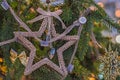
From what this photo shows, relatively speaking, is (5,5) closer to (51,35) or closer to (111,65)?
(51,35)

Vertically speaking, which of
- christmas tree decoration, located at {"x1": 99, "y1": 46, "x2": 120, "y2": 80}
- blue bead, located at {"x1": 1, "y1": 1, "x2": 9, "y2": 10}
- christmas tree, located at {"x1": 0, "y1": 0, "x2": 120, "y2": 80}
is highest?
blue bead, located at {"x1": 1, "y1": 1, "x2": 9, "y2": 10}

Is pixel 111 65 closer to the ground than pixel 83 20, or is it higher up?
closer to the ground

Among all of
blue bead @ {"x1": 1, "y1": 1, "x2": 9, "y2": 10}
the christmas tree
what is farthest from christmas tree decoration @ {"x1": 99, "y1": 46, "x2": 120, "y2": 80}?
blue bead @ {"x1": 1, "y1": 1, "x2": 9, "y2": 10}

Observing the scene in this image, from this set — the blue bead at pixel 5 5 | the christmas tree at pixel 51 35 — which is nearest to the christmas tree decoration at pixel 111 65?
the christmas tree at pixel 51 35

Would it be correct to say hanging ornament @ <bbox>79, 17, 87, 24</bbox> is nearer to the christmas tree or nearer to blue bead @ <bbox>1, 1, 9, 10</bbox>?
the christmas tree

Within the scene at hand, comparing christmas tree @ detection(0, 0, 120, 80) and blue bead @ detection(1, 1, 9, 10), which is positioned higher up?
blue bead @ detection(1, 1, 9, 10)

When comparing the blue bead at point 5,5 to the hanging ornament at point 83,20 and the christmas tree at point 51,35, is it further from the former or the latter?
the hanging ornament at point 83,20

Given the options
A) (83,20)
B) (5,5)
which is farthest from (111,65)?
(5,5)

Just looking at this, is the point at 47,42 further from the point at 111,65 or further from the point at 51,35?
the point at 111,65

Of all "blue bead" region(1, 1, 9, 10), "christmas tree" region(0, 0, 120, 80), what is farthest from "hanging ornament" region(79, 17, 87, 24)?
"blue bead" region(1, 1, 9, 10)
